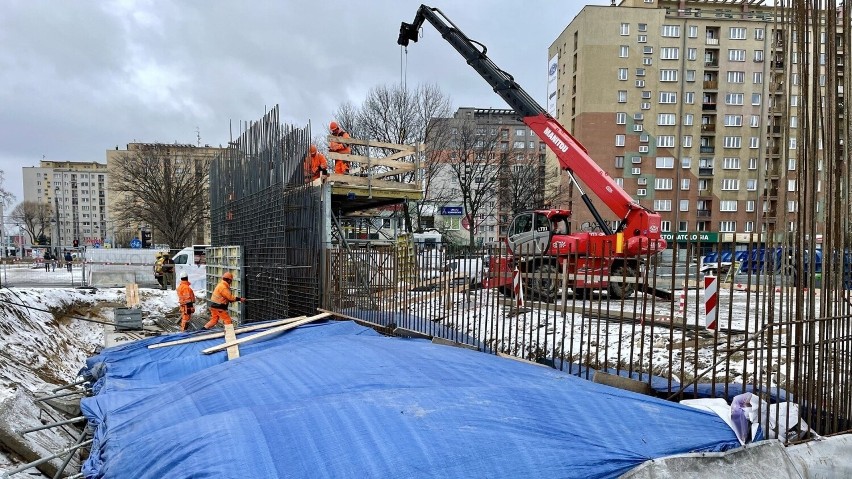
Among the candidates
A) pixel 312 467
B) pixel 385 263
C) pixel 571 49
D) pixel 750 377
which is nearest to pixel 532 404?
pixel 312 467

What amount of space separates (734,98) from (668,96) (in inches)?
262

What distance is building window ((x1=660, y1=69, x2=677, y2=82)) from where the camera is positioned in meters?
49.6

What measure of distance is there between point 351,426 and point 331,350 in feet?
6.55

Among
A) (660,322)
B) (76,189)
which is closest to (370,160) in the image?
(660,322)

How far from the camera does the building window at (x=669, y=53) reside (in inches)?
1948

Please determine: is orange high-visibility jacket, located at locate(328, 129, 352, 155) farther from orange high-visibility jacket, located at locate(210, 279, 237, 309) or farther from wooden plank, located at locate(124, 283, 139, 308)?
wooden plank, located at locate(124, 283, 139, 308)

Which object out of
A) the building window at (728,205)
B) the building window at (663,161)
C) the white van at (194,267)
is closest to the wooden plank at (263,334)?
the white van at (194,267)

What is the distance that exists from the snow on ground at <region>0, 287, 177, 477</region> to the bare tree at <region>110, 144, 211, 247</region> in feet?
66.7

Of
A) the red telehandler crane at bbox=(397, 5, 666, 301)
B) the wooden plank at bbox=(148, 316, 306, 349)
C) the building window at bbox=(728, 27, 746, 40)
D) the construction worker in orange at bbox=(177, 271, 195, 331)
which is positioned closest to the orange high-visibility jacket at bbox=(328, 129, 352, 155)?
the red telehandler crane at bbox=(397, 5, 666, 301)

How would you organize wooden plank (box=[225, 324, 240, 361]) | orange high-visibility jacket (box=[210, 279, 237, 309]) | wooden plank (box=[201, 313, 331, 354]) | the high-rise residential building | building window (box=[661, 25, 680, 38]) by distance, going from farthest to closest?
1. the high-rise residential building
2. building window (box=[661, 25, 680, 38])
3. orange high-visibility jacket (box=[210, 279, 237, 309])
4. wooden plank (box=[201, 313, 331, 354])
5. wooden plank (box=[225, 324, 240, 361])

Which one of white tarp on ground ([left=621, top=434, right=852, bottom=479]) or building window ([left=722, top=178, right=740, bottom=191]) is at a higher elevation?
building window ([left=722, top=178, right=740, bottom=191])

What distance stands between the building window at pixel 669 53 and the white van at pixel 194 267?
47563mm

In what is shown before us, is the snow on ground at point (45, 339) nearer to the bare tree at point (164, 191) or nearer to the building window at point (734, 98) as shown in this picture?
the bare tree at point (164, 191)

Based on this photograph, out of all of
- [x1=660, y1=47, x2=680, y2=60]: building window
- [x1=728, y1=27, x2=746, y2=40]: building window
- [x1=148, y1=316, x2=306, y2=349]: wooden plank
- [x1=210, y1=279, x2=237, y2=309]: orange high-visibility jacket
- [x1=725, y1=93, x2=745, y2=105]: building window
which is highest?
[x1=728, y1=27, x2=746, y2=40]: building window
